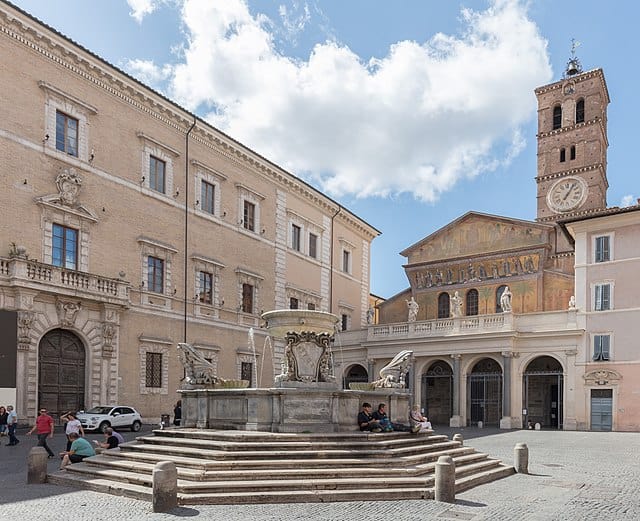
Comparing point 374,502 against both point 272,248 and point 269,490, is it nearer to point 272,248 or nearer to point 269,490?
point 269,490

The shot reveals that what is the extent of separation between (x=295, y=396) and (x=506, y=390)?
77.7 ft

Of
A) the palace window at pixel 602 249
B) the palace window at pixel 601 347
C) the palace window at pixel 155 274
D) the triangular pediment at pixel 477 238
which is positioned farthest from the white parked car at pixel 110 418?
the triangular pediment at pixel 477 238

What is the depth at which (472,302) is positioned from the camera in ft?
140

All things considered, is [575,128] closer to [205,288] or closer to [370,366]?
[370,366]

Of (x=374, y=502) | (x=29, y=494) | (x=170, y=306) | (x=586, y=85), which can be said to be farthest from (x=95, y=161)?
(x=586, y=85)

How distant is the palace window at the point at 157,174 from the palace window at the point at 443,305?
812 inches

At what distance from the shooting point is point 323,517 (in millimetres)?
10109

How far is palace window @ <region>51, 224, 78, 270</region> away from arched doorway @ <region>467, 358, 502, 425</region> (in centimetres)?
2280

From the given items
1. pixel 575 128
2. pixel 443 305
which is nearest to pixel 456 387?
pixel 443 305

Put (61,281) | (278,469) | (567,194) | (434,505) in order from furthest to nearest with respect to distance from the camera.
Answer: (567,194) → (61,281) → (278,469) → (434,505)

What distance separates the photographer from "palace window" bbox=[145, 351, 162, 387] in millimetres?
29656

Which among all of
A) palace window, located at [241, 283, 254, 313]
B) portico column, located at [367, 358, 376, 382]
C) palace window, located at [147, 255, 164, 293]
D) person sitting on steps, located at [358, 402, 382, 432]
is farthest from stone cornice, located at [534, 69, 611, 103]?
person sitting on steps, located at [358, 402, 382, 432]

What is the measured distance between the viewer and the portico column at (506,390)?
35.0 meters

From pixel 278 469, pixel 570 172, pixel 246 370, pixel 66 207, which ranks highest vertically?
pixel 570 172
